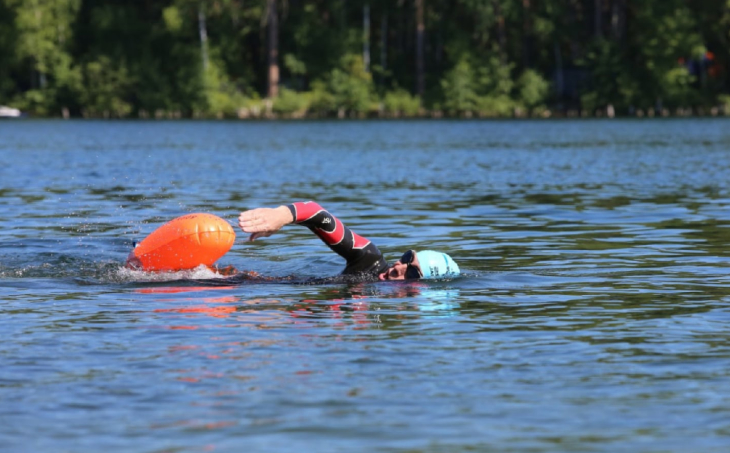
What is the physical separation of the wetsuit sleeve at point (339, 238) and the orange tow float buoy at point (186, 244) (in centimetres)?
136

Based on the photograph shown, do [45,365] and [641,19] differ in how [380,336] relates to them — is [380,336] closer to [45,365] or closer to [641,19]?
[45,365]

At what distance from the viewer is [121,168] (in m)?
41.8

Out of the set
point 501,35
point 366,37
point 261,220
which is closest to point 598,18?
point 501,35

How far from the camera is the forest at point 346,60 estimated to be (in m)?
106

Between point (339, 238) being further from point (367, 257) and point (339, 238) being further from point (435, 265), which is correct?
point (435, 265)

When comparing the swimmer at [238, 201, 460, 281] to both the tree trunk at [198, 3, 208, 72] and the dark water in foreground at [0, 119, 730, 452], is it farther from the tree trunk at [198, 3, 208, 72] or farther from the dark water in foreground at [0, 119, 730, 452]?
the tree trunk at [198, 3, 208, 72]

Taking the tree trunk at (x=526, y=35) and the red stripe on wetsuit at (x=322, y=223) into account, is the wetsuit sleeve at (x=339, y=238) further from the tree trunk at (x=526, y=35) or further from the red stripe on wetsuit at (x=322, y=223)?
the tree trunk at (x=526, y=35)

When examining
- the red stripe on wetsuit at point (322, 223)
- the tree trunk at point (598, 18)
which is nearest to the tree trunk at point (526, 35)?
the tree trunk at point (598, 18)

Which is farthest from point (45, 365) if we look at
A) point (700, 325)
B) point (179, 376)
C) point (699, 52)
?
point (699, 52)

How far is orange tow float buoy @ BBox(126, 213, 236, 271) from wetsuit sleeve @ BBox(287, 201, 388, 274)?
1.36m

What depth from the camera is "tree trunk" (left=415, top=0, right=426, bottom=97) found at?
347 ft

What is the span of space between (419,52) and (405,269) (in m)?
94.8

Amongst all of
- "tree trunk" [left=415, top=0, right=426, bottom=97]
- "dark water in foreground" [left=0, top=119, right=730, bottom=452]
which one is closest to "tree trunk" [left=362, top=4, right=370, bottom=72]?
"tree trunk" [left=415, top=0, right=426, bottom=97]

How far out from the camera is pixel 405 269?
588 inches
